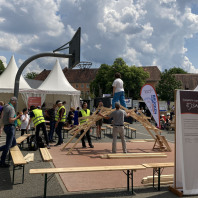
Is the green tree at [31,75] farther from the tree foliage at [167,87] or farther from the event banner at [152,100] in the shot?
the event banner at [152,100]

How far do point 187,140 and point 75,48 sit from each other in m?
5.85

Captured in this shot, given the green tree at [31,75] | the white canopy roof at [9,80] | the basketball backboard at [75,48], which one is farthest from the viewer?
the green tree at [31,75]

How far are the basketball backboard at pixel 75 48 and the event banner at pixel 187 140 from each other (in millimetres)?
5023

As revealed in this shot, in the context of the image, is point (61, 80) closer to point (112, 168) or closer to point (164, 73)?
point (112, 168)

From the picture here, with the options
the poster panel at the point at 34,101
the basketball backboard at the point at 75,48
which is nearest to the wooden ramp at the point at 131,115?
the basketball backboard at the point at 75,48

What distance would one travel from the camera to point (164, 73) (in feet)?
167

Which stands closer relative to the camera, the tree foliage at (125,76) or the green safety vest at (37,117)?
the green safety vest at (37,117)

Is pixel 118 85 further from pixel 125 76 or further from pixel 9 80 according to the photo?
pixel 125 76

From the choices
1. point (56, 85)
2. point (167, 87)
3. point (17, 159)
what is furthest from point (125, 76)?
point (17, 159)

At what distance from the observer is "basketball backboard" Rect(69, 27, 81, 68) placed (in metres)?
9.02

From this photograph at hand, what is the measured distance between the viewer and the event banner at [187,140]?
4699mm

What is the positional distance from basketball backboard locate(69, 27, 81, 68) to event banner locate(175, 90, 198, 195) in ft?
16.5

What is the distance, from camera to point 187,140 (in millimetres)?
4770

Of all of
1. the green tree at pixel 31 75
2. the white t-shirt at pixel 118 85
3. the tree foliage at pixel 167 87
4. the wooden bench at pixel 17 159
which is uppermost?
the green tree at pixel 31 75
